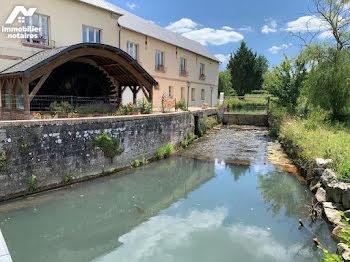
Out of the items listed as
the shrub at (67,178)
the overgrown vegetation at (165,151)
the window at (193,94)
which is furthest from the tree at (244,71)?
the shrub at (67,178)

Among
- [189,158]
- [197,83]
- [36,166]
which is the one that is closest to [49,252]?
[36,166]

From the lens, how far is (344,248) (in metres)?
3.91

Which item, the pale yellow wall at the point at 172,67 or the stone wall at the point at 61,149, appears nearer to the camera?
the stone wall at the point at 61,149

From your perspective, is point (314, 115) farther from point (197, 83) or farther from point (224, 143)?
point (197, 83)

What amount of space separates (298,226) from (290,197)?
5.68ft

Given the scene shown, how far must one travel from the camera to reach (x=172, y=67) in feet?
62.7

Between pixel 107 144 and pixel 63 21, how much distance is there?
616 centimetres

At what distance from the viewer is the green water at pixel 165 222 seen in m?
4.61

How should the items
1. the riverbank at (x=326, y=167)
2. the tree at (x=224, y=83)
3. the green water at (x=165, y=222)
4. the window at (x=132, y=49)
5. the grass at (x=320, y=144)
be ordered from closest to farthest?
1. the green water at (x=165, y=222)
2. the riverbank at (x=326, y=167)
3. the grass at (x=320, y=144)
4. the window at (x=132, y=49)
5. the tree at (x=224, y=83)

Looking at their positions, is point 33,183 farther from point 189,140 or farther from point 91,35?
point 189,140

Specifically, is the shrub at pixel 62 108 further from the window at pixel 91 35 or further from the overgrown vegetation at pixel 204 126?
the overgrown vegetation at pixel 204 126

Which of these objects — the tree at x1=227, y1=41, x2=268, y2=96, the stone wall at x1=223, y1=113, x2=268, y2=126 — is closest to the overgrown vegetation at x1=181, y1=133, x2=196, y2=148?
the stone wall at x1=223, y1=113, x2=268, y2=126

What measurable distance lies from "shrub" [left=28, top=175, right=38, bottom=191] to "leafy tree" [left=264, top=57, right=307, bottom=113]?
46.0 feet

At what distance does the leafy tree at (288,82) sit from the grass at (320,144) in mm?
4168
